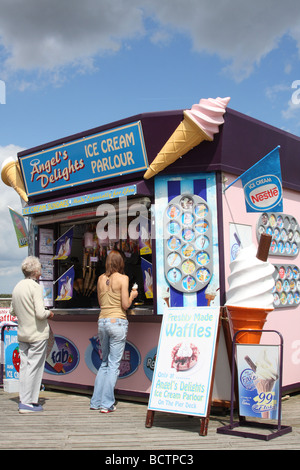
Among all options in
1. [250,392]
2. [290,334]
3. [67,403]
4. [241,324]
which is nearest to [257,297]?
[241,324]

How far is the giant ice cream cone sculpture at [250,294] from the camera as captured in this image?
17.1 feet

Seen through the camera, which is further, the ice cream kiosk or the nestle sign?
the ice cream kiosk

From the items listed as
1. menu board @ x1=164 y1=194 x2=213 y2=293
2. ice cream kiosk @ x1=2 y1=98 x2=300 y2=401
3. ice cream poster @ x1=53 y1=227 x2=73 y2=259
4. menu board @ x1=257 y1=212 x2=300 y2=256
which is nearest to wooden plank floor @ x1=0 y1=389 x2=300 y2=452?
ice cream kiosk @ x1=2 y1=98 x2=300 y2=401

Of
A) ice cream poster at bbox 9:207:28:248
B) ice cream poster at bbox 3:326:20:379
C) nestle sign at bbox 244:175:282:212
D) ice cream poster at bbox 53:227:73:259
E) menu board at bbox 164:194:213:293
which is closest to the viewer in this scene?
nestle sign at bbox 244:175:282:212

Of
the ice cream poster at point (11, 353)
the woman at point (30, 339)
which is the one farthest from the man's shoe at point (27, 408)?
the ice cream poster at point (11, 353)

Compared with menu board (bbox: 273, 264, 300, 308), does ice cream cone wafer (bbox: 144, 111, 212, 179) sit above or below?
above

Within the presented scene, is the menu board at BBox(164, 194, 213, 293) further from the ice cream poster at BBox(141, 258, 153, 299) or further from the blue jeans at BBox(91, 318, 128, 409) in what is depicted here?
the blue jeans at BBox(91, 318, 128, 409)

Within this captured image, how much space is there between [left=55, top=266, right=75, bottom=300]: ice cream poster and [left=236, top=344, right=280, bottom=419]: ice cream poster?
10.8ft

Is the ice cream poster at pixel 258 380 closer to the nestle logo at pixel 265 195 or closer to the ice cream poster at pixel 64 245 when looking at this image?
the nestle logo at pixel 265 195

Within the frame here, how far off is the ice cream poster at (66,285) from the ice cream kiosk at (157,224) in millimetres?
15

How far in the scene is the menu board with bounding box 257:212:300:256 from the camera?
21.9 ft

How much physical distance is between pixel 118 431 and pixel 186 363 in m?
0.92

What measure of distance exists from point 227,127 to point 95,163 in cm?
188

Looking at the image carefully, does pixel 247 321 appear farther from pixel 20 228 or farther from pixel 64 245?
pixel 20 228
